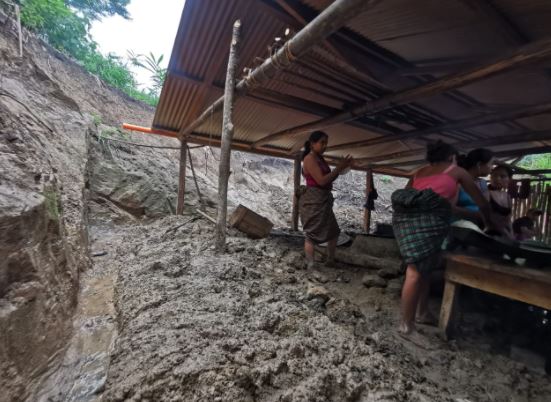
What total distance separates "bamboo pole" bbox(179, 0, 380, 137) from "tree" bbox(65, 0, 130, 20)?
11077mm

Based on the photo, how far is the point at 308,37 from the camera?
2.00 m

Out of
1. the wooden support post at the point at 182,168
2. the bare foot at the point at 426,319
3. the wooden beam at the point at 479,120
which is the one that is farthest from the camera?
the wooden support post at the point at 182,168

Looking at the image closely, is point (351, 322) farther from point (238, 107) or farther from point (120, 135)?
point (120, 135)

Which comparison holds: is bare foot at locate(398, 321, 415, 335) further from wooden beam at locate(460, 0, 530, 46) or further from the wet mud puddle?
wooden beam at locate(460, 0, 530, 46)

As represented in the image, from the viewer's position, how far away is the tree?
9623mm

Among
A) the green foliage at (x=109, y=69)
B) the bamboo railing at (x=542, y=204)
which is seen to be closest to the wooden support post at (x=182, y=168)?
the bamboo railing at (x=542, y=204)

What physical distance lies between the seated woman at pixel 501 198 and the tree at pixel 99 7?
13434mm

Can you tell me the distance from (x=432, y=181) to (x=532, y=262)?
2.81ft

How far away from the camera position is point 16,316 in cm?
157

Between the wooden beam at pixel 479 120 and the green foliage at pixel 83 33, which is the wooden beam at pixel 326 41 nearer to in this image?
the wooden beam at pixel 479 120

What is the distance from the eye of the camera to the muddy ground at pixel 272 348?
1301 millimetres

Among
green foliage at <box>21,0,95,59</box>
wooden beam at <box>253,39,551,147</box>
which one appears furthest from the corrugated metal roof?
green foliage at <box>21,0,95,59</box>

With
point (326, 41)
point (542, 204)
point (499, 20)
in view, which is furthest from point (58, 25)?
point (542, 204)

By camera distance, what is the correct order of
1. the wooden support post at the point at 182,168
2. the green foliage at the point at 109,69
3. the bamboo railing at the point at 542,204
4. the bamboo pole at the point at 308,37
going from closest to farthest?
the bamboo pole at the point at 308,37 → the bamboo railing at the point at 542,204 → the wooden support post at the point at 182,168 → the green foliage at the point at 109,69
